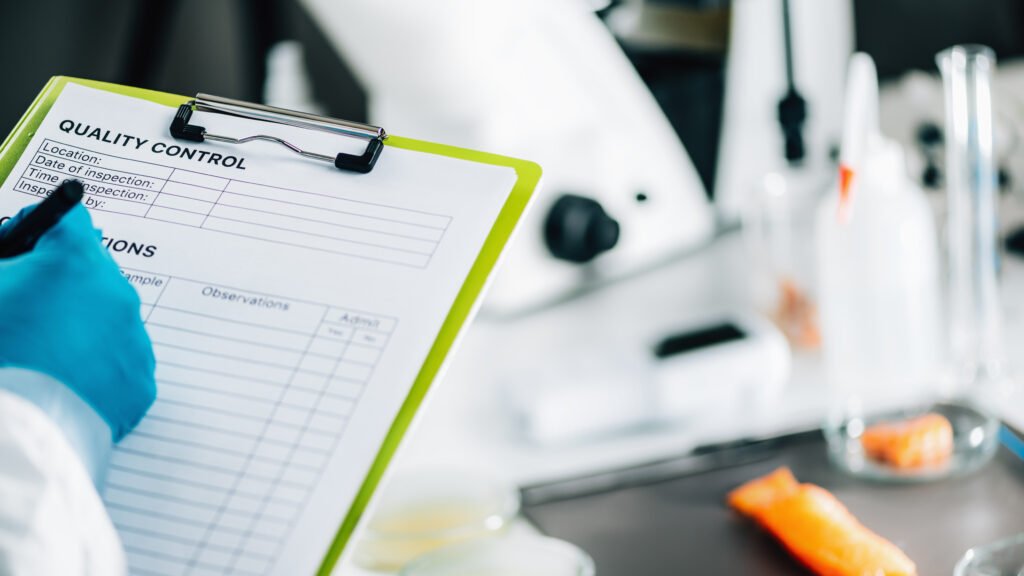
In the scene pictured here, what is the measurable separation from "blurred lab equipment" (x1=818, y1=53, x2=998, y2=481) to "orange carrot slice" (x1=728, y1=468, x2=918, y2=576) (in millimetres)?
74

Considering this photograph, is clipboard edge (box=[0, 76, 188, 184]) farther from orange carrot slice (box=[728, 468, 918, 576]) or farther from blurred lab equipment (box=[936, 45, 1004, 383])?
blurred lab equipment (box=[936, 45, 1004, 383])

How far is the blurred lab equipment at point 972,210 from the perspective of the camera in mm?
716

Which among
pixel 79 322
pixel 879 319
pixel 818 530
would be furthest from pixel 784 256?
pixel 79 322

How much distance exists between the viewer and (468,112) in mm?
887

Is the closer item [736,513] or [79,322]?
[79,322]

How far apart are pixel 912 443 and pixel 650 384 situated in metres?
0.19

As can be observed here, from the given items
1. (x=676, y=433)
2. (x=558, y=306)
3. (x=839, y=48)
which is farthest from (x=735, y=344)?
(x=839, y=48)

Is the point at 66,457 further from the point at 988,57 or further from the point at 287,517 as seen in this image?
the point at 988,57

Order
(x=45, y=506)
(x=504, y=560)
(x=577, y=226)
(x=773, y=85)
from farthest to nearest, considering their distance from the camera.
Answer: (x=773, y=85), (x=577, y=226), (x=504, y=560), (x=45, y=506)

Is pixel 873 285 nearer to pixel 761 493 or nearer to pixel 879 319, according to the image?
pixel 879 319

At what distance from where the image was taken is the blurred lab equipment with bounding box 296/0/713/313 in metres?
0.84

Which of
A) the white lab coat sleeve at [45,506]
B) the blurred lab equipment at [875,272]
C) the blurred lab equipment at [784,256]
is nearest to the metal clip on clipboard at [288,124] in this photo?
the white lab coat sleeve at [45,506]

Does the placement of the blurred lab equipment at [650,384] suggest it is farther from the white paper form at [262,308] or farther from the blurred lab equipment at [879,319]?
the white paper form at [262,308]

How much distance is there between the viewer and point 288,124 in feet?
1.51
